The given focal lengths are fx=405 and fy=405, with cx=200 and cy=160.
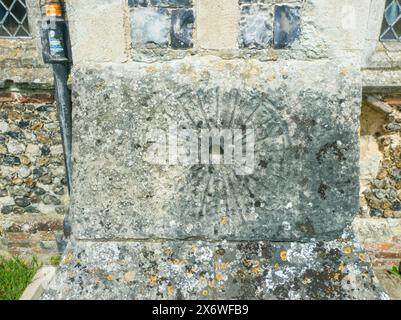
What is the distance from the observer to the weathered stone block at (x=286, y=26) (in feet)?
6.43

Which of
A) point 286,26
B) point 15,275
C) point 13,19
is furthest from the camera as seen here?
point 15,275

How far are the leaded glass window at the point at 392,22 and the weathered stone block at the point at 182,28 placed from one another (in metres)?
2.40

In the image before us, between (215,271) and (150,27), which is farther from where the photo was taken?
(150,27)

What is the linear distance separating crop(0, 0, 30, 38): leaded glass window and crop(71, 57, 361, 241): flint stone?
2.21 m

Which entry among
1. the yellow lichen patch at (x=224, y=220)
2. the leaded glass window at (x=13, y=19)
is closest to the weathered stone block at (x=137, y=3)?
the yellow lichen patch at (x=224, y=220)

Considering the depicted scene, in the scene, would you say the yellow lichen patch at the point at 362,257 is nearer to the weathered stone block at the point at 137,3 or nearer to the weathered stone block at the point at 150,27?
the weathered stone block at the point at 150,27

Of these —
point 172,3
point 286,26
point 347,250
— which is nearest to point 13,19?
point 172,3

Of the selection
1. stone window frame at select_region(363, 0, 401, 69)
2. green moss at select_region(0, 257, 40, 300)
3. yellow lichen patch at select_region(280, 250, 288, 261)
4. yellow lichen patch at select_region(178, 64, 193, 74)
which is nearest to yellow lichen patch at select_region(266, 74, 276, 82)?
yellow lichen patch at select_region(178, 64, 193, 74)

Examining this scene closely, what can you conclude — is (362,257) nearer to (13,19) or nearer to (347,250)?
(347,250)

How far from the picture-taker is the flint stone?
177cm

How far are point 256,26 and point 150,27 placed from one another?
522 millimetres

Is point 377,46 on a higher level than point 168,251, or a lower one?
higher

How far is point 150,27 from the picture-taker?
2.00 m
